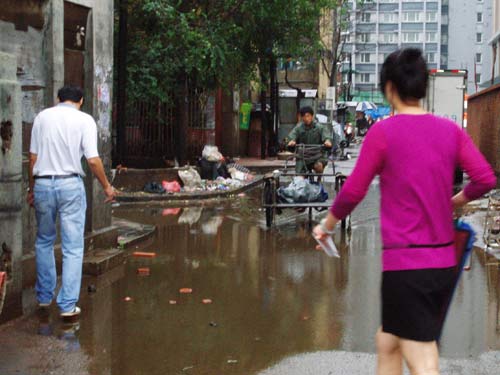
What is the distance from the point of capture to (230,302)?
752 centimetres

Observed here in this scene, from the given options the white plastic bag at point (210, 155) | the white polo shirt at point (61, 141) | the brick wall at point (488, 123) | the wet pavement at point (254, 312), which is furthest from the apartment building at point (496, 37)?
the white polo shirt at point (61, 141)

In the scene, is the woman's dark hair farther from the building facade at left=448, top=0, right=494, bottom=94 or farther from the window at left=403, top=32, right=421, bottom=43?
the window at left=403, top=32, right=421, bottom=43

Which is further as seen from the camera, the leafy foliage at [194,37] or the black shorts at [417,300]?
the leafy foliage at [194,37]

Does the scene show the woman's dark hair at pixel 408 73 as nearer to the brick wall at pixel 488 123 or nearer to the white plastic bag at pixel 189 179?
the white plastic bag at pixel 189 179

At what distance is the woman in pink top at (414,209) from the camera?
11.8 feet

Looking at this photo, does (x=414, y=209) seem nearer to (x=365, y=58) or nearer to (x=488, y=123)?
(x=488, y=123)

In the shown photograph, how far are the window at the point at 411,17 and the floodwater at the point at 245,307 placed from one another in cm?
12223

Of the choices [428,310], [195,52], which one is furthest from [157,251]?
[195,52]

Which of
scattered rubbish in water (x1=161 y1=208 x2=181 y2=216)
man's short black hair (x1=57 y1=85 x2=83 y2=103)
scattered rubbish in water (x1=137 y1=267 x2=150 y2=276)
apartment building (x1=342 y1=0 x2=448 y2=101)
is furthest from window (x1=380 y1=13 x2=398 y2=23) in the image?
man's short black hair (x1=57 y1=85 x2=83 y2=103)

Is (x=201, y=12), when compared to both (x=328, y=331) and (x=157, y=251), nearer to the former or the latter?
(x=157, y=251)

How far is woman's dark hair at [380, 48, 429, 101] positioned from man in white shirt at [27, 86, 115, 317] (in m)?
3.42

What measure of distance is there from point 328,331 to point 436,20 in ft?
413

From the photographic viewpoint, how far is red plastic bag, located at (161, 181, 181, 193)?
1781 centimetres

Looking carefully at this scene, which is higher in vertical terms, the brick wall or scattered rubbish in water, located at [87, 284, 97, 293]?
the brick wall
